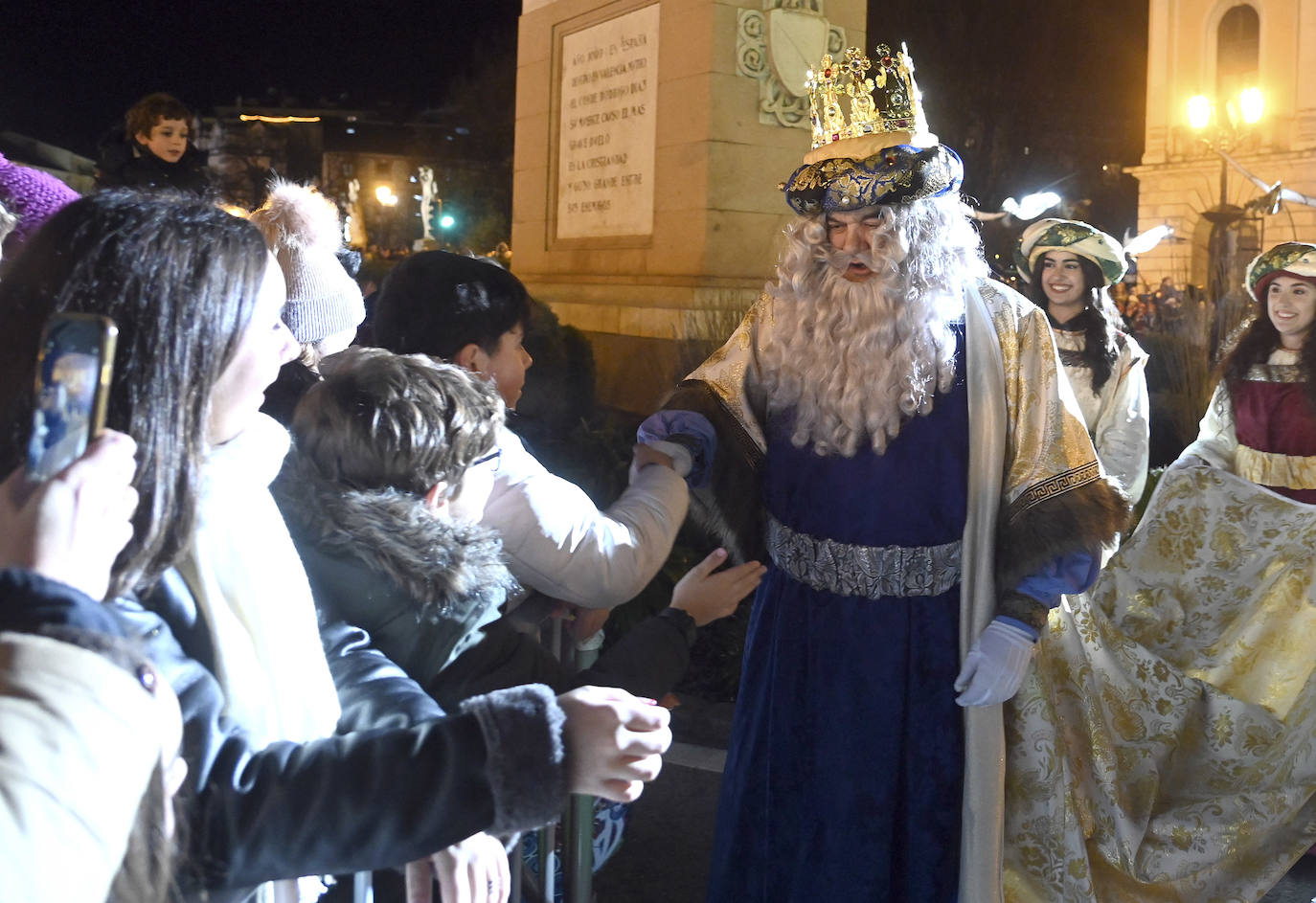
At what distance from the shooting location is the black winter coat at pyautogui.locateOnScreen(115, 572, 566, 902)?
4.17 feet

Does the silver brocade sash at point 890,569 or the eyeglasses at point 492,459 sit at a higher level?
the eyeglasses at point 492,459

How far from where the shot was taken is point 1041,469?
2.68m

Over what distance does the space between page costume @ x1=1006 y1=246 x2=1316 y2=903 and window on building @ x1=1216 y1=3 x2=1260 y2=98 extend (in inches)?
1062

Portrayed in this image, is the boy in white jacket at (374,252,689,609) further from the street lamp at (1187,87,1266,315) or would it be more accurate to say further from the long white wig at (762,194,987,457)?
the street lamp at (1187,87,1266,315)

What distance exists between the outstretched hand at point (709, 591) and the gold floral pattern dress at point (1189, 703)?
859 mm

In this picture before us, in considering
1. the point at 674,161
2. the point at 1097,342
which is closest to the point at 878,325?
the point at 1097,342

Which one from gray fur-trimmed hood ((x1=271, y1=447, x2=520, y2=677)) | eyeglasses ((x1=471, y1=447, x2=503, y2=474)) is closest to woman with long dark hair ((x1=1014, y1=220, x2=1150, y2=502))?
eyeglasses ((x1=471, y1=447, x2=503, y2=474))

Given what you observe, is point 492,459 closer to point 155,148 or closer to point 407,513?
point 407,513

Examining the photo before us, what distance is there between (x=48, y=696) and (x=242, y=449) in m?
0.61

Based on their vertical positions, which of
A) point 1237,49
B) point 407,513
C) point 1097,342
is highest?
point 1237,49

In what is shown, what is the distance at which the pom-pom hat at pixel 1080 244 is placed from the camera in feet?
15.5

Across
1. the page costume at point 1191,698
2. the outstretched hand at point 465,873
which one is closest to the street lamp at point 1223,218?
the page costume at point 1191,698

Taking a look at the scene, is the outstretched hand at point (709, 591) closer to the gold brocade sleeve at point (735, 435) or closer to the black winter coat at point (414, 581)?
the black winter coat at point (414, 581)

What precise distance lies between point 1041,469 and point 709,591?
85cm
